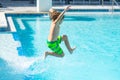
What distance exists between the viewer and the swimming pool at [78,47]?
8242 millimetres

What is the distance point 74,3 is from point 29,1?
271cm

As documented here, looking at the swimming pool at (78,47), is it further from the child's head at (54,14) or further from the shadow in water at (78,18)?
the child's head at (54,14)

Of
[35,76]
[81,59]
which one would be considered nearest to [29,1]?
[81,59]

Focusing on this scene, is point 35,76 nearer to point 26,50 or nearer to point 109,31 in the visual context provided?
point 26,50

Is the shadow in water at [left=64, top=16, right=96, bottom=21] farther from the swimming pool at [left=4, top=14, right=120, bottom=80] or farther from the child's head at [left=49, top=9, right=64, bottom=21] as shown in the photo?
the child's head at [left=49, top=9, right=64, bottom=21]

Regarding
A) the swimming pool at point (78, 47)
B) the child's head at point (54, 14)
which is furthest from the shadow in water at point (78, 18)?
the child's head at point (54, 14)

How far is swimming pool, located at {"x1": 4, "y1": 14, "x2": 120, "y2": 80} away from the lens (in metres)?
8.24

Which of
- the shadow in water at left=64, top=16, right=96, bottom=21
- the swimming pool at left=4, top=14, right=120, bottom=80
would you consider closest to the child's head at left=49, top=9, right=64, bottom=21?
the swimming pool at left=4, top=14, right=120, bottom=80

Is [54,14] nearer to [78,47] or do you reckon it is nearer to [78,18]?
[78,47]

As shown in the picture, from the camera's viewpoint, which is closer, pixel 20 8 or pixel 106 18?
pixel 106 18

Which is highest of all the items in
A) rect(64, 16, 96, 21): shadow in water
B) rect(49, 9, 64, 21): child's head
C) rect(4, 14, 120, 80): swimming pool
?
rect(49, 9, 64, 21): child's head

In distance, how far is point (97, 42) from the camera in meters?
11.7

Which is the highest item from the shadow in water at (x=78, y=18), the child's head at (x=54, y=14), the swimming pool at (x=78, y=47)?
the child's head at (x=54, y=14)

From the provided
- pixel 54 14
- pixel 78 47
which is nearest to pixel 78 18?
pixel 78 47
